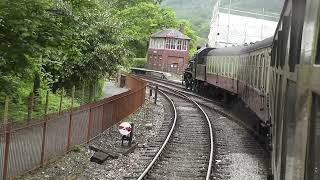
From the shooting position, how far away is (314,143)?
2.41 metres

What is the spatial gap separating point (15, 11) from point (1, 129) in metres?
2.11

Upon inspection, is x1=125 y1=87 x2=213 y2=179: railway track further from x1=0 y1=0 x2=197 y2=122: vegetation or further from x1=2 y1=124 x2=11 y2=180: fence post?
x1=0 y1=0 x2=197 y2=122: vegetation

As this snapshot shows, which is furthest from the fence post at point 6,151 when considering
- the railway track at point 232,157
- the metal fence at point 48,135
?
the railway track at point 232,157

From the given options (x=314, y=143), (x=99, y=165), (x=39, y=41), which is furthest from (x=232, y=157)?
(x=314, y=143)

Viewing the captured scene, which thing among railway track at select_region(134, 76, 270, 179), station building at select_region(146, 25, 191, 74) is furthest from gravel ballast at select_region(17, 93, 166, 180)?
station building at select_region(146, 25, 191, 74)

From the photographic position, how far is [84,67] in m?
20.0

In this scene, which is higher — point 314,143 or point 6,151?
point 314,143

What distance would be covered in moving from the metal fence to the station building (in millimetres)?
57033

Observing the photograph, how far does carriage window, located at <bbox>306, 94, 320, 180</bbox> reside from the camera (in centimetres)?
233

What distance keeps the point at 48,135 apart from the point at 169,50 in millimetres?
64722

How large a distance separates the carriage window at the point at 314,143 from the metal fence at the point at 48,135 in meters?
6.75

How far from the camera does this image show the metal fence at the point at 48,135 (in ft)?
28.1

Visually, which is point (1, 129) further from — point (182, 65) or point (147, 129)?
point (182, 65)

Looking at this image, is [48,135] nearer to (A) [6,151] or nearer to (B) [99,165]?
(B) [99,165]
